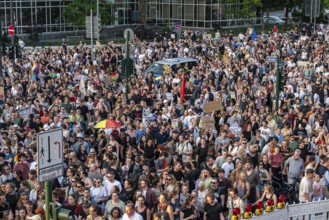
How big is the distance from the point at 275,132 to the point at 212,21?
1753 inches

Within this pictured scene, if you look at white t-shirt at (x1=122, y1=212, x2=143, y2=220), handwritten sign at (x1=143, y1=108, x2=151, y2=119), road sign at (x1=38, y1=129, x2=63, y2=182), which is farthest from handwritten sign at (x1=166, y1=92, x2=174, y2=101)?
road sign at (x1=38, y1=129, x2=63, y2=182)

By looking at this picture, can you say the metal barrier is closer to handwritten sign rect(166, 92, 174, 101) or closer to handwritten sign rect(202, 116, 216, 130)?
handwritten sign rect(202, 116, 216, 130)

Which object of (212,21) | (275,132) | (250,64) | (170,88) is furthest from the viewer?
(212,21)

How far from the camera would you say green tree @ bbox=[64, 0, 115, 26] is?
56156mm

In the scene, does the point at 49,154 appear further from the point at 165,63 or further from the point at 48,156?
the point at 165,63

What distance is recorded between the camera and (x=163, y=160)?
52.2 feet

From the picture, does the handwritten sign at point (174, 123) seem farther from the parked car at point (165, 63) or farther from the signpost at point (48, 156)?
the parked car at point (165, 63)

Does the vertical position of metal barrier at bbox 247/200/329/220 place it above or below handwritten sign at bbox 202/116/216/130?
below

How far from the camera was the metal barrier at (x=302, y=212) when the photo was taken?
1198 centimetres

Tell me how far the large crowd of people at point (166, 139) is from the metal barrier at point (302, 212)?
2.44ft

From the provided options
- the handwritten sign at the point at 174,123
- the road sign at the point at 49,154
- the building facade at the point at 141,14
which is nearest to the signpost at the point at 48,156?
the road sign at the point at 49,154

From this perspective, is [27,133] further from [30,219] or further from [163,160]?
[30,219]

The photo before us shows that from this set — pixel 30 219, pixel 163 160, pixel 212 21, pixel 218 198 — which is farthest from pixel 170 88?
pixel 212 21

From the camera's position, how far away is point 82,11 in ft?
186
